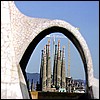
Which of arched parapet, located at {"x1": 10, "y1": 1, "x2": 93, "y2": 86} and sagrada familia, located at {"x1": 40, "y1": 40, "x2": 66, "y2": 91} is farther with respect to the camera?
sagrada familia, located at {"x1": 40, "y1": 40, "x2": 66, "y2": 91}

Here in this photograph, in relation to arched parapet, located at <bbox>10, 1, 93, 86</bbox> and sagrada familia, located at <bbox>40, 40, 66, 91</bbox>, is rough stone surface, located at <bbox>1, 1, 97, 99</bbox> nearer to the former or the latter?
arched parapet, located at <bbox>10, 1, 93, 86</bbox>

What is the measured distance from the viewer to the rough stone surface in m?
12.8

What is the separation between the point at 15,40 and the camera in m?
14.5

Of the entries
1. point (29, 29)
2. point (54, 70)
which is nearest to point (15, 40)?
point (29, 29)

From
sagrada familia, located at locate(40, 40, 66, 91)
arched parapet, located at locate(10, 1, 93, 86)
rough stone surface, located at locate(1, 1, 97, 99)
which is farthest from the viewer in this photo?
sagrada familia, located at locate(40, 40, 66, 91)

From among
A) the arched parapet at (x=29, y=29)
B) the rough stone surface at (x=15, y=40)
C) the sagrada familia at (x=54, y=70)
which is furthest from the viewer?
the sagrada familia at (x=54, y=70)

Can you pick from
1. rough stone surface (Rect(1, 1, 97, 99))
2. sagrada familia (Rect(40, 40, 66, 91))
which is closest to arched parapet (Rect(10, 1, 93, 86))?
rough stone surface (Rect(1, 1, 97, 99))

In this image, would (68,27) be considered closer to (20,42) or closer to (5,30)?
(20,42)

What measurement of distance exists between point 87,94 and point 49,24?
4.26 m

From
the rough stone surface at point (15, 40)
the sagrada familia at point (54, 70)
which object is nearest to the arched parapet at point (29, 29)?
the rough stone surface at point (15, 40)

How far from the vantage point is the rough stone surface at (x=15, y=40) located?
1275 centimetres

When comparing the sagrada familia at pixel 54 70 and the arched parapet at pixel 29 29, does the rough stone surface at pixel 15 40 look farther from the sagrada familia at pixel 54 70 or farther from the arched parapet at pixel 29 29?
the sagrada familia at pixel 54 70

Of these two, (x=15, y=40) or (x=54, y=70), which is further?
(x=54, y=70)

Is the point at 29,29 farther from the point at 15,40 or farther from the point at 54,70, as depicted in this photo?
the point at 54,70
